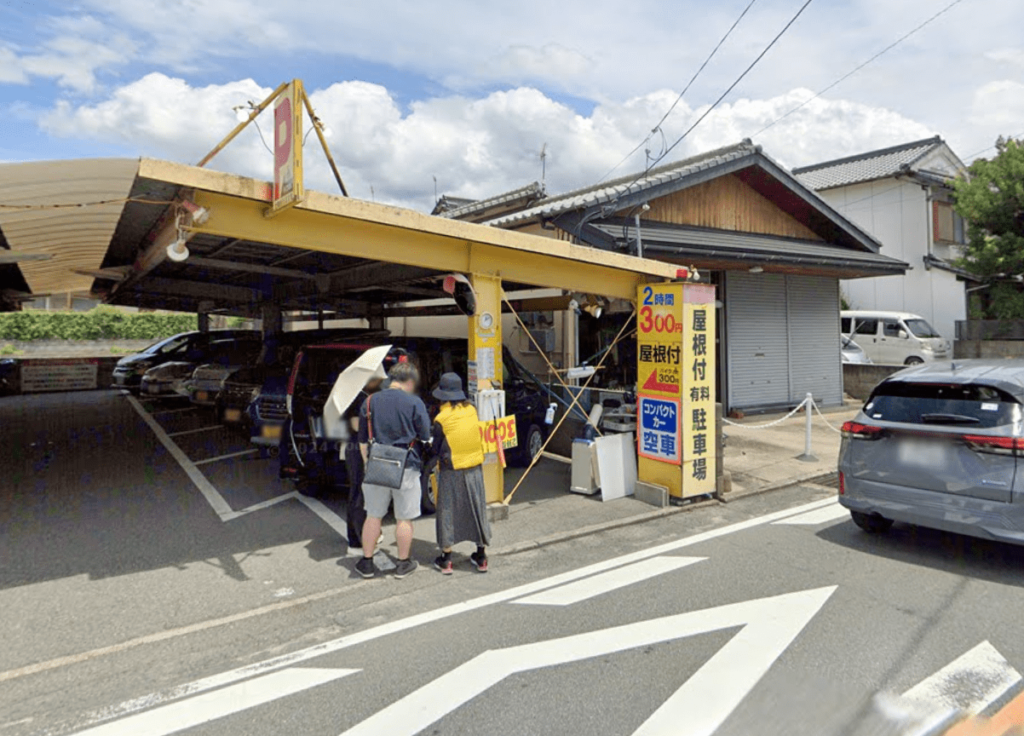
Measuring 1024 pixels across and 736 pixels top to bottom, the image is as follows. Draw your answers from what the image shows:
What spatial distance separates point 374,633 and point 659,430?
407 cm

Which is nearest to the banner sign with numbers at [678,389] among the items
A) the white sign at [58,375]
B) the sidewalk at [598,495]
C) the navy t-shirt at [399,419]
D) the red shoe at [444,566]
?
the sidewalk at [598,495]

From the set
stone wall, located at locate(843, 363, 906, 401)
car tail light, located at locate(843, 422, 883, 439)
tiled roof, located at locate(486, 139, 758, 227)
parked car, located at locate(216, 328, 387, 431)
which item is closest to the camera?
car tail light, located at locate(843, 422, 883, 439)

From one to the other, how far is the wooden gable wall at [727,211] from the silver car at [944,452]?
663 cm

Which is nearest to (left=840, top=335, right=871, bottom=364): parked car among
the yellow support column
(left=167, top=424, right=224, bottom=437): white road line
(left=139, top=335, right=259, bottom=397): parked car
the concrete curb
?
the concrete curb

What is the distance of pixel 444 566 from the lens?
517cm

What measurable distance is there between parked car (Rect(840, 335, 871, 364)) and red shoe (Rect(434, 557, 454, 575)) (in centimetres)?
1749

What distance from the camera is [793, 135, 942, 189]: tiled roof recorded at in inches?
920

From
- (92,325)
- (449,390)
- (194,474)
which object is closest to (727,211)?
(449,390)

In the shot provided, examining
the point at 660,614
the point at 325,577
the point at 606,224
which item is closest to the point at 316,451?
the point at 325,577

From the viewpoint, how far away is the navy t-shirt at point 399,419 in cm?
503

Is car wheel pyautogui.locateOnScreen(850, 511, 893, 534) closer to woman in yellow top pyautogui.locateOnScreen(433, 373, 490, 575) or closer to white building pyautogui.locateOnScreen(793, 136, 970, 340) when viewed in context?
woman in yellow top pyautogui.locateOnScreen(433, 373, 490, 575)

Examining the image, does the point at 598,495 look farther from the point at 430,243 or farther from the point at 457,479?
the point at 430,243

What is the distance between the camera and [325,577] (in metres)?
5.14

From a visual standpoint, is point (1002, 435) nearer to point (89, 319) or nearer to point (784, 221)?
point (784, 221)
